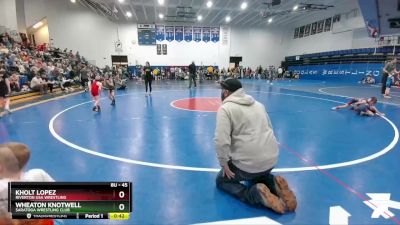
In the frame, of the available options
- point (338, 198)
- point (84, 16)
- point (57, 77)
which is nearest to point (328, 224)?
point (338, 198)

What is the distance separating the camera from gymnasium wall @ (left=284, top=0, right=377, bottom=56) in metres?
22.6

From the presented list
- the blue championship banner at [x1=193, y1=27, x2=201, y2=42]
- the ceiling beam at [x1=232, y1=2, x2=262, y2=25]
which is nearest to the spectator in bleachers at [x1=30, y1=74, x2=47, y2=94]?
the ceiling beam at [x1=232, y1=2, x2=262, y2=25]

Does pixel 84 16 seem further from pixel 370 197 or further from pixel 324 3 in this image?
pixel 370 197

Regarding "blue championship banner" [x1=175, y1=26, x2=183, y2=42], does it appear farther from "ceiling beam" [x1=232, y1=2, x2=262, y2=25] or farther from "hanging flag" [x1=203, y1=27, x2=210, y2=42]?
"ceiling beam" [x1=232, y1=2, x2=262, y2=25]

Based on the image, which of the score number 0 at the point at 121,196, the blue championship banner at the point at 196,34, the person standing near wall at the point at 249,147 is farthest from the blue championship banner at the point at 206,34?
the score number 0 at the point at 121,196

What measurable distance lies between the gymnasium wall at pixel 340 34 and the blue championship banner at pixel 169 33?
1516cm

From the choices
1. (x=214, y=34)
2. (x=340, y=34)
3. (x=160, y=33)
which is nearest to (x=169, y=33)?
(x=160, y=33)

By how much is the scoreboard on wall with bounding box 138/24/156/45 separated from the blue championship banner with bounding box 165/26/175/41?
57.0 inches

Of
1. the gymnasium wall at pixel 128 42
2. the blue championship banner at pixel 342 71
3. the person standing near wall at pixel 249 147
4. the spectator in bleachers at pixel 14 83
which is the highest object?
the gymnasium wall at pixel 128 42

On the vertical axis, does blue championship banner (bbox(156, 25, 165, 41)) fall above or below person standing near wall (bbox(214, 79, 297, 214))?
above

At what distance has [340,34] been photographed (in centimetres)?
2573

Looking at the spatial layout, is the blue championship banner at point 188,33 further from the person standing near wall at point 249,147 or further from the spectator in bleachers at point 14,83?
the person standing near wall at point 249,147

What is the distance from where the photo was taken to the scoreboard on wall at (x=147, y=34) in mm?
30109

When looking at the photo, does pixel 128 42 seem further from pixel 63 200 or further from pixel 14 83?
pixel 63 200
